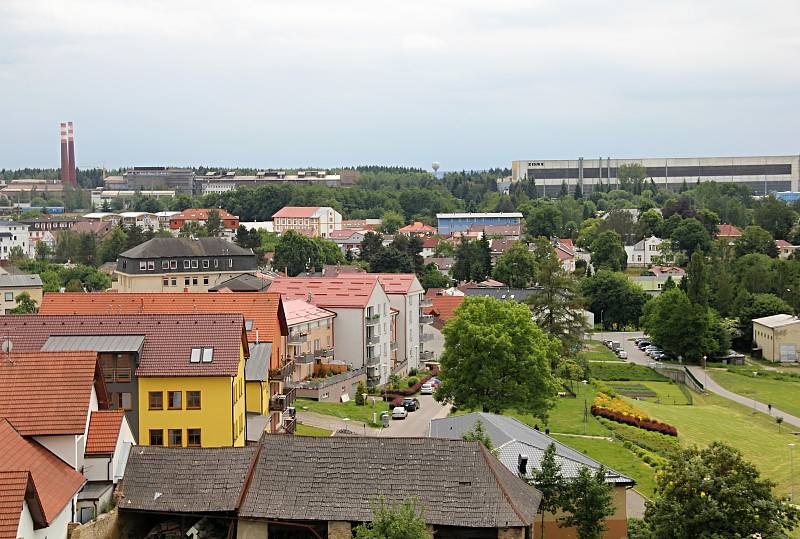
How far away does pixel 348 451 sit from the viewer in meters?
25.1

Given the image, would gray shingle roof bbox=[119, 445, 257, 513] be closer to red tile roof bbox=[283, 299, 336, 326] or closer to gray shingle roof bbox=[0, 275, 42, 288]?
red tile roof bbox=[283, 299, 336, 326]

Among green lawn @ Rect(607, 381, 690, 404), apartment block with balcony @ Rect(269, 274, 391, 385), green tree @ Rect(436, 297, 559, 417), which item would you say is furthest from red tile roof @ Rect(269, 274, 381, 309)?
green lawn @ Rect(607, 381, 690, 404)

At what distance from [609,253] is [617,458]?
7937 cm

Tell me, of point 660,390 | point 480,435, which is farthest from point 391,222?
point 480,435

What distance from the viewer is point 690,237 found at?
12294 cm

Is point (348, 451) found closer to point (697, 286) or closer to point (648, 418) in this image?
point (648, 418)

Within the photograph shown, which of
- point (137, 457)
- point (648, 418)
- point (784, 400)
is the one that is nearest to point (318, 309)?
point (648, 418)

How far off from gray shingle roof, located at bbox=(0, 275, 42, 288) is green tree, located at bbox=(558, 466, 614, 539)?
65.9 metres

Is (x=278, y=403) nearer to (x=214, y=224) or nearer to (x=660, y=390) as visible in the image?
(x=660, y=390)

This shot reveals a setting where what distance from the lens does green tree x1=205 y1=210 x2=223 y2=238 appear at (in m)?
142

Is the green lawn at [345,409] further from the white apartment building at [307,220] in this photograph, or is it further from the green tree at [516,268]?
the white apartment building at [307,220]

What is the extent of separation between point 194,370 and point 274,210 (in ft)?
487

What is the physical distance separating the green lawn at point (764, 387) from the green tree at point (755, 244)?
43.6 meters

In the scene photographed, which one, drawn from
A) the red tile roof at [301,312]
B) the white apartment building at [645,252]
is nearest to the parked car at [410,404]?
the red tile roof at [301,312]
